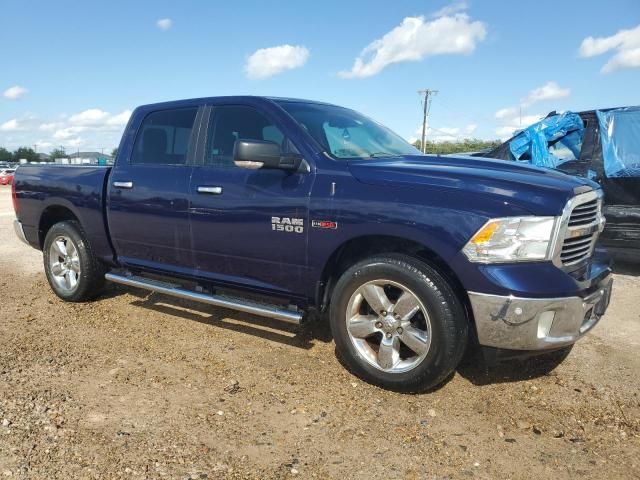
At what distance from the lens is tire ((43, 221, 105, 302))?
531 cm

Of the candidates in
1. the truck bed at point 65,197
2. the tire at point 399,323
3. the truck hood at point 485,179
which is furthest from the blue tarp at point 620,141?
the truck bed at point 65,197

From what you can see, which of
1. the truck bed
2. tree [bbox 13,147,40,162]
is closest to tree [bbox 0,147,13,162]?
tree [bbox 13,147,40,162]

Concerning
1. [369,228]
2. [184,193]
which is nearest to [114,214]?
[184,193]

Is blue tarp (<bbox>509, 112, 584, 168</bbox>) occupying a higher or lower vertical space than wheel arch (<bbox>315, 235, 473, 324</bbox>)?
higher

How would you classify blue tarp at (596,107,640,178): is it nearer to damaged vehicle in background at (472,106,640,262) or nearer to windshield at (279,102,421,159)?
damaged vehicle in background at (472,106,640,262)

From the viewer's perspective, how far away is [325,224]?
355 centimetres

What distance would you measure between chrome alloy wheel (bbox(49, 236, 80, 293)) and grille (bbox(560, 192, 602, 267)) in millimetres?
4456

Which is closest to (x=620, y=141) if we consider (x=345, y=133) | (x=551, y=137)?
(x=551, y=137)

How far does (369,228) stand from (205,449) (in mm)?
1582

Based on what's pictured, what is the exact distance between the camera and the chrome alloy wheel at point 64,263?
5.47m

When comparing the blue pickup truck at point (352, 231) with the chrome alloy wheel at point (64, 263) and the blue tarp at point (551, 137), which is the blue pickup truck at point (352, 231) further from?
the blue tarp at point (551, 137)

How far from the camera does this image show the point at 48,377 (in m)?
3.68

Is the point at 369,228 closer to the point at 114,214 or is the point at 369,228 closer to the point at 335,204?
the point at 335,204

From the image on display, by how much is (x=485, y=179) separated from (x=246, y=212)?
1.70 metres
